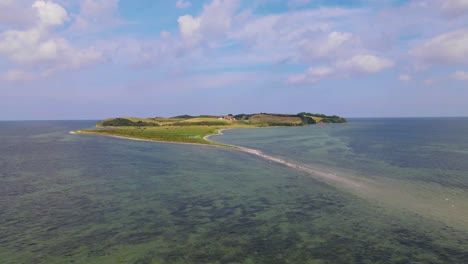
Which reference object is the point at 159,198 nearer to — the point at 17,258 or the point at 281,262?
the point at 17,258

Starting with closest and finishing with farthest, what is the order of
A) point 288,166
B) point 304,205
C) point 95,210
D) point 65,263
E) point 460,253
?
point 65,263 < point 460,253 < point 95,210 < point 304,205 < point 288,166

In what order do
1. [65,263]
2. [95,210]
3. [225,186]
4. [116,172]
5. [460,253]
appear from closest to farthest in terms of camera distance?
[65,263] → [460,253] → [95,210] → [225,186] → [116,172]

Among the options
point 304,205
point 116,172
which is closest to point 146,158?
point 116,172

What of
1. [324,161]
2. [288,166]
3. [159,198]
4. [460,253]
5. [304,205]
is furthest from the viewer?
[324,161]

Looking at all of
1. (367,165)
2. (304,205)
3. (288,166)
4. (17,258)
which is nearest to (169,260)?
(17,258)

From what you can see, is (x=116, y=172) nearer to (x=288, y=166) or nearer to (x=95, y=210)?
(x=95, y=210)

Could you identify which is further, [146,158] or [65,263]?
[146,158]

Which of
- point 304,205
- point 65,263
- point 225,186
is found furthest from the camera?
point 225,186
